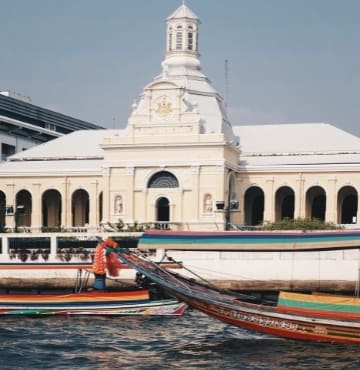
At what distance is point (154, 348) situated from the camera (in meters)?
24.4

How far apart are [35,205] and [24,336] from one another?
32548mm

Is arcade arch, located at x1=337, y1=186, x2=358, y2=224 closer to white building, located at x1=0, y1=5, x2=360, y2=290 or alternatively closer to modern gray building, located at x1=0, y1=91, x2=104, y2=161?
white building, located at x1=0, y1=5, x2=360, y2=290

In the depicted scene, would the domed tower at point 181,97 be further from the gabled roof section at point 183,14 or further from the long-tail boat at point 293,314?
the long-tail boat at point 293,314

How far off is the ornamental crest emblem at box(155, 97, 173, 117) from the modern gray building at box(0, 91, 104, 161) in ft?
72.0

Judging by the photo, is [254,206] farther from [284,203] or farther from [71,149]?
[71,149]

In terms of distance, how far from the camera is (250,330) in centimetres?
2602

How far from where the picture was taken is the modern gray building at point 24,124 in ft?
248

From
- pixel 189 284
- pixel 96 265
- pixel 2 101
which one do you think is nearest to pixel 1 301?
pixel 96 265

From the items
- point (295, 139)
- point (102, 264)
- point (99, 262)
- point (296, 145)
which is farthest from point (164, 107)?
point (99, 262)

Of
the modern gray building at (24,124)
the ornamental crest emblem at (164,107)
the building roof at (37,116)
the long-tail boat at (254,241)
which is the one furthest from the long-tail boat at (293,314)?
the building roof at (37,116)

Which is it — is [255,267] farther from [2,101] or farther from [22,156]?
[2,101]

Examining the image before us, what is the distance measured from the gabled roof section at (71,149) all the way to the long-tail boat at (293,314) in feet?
116

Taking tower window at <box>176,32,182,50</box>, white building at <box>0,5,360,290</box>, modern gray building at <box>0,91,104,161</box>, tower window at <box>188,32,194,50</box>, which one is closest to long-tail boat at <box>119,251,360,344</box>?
white building at <box>0,5,360,290</box>

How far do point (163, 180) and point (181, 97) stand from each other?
17.0 feet
